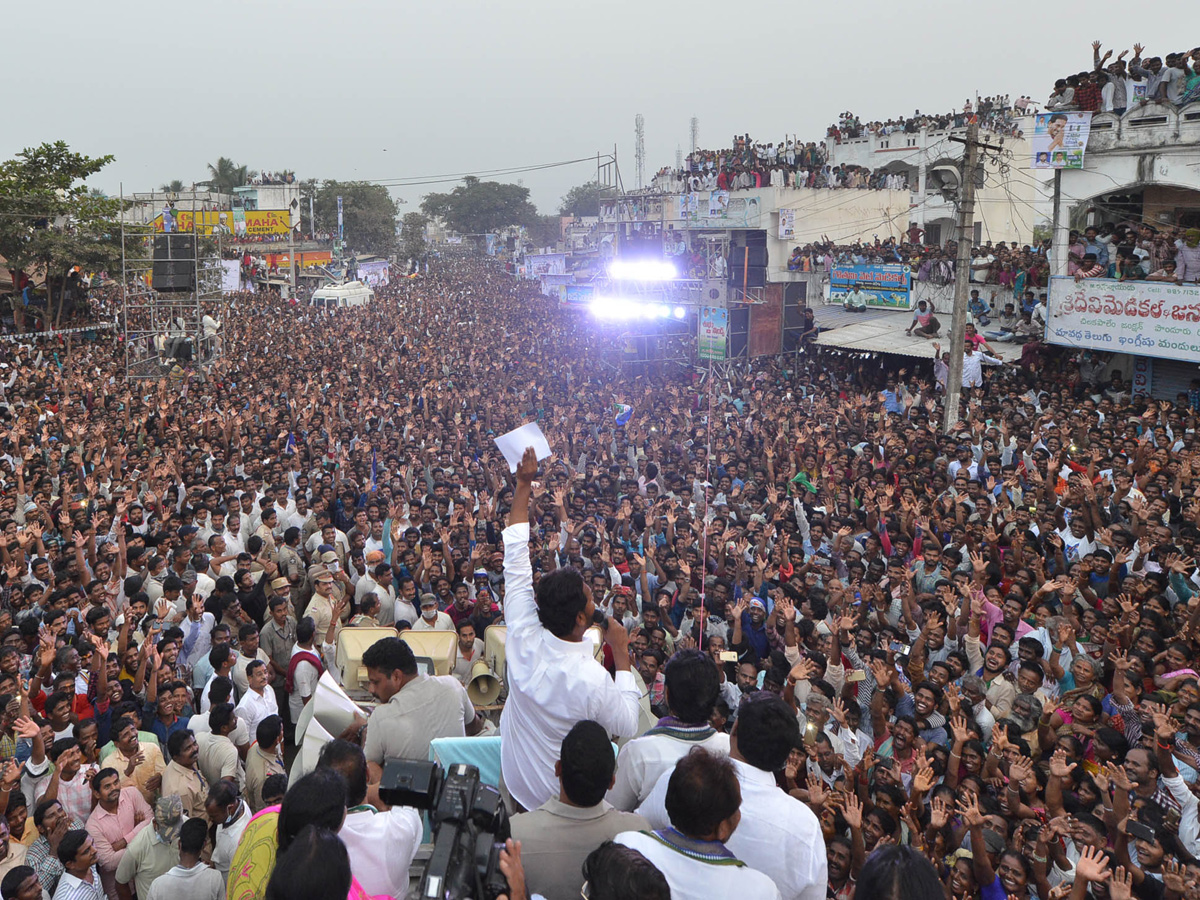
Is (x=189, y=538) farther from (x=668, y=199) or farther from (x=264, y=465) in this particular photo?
(x=668, y=199)

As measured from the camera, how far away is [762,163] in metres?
27.5

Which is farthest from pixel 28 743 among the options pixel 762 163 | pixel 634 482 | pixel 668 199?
pixel 668 199

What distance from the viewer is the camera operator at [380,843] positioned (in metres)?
2.59

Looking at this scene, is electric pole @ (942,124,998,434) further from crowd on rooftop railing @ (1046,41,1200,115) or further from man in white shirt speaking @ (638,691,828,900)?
man in white shirt speaking @ (638,691,828,900)

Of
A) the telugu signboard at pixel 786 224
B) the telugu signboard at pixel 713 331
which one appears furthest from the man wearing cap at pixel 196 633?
the telugu signboard at pixel 786 224

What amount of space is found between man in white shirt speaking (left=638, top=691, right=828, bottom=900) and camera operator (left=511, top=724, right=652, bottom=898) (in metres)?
0.18

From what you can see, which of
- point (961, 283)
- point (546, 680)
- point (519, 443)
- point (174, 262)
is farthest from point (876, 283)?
point (546, 680)

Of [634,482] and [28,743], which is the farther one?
[634,482]

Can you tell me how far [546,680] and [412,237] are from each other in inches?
2913

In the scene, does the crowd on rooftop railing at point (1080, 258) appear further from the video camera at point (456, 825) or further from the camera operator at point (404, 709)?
the video camera at point (456, 825)

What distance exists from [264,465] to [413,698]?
721cm

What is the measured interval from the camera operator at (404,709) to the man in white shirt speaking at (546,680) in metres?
0.39

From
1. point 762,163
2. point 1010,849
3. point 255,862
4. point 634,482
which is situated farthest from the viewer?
point 762,163

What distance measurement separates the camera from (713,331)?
60.0 ft
